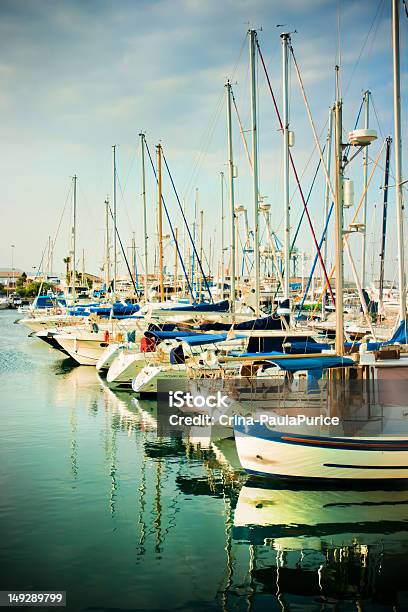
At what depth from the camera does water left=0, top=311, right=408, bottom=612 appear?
10.4 m

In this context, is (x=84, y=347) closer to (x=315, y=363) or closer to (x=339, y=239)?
(x=315, y=363)

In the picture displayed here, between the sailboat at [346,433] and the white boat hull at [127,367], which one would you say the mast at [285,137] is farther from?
the sailboat at [346,433]

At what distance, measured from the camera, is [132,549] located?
11930 millimetres

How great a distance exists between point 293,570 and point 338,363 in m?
6.14

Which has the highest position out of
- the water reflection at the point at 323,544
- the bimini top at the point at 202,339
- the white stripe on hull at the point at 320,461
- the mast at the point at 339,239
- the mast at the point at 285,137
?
the mast at the point at 285,137

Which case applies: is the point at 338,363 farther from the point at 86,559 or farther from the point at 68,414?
the point at 68,414

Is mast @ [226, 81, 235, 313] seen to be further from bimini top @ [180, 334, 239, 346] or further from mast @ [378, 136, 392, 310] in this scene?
mast @ [378, 136, 392, 310]

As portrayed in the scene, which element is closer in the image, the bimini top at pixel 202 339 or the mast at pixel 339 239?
the mast at pixel 339 239

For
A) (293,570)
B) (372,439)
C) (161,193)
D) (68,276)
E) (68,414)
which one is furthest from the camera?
(68,276)

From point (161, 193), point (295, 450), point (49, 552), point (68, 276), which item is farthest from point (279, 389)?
point (68, 276)

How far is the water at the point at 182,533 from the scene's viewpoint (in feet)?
34.0

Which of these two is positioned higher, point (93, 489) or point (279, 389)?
point (279, 389)

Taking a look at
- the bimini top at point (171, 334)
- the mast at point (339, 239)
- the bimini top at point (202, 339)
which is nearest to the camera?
the mast at point (339, 239)

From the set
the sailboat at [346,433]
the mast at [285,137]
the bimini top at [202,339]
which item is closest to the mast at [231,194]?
the mast at [285,137]
